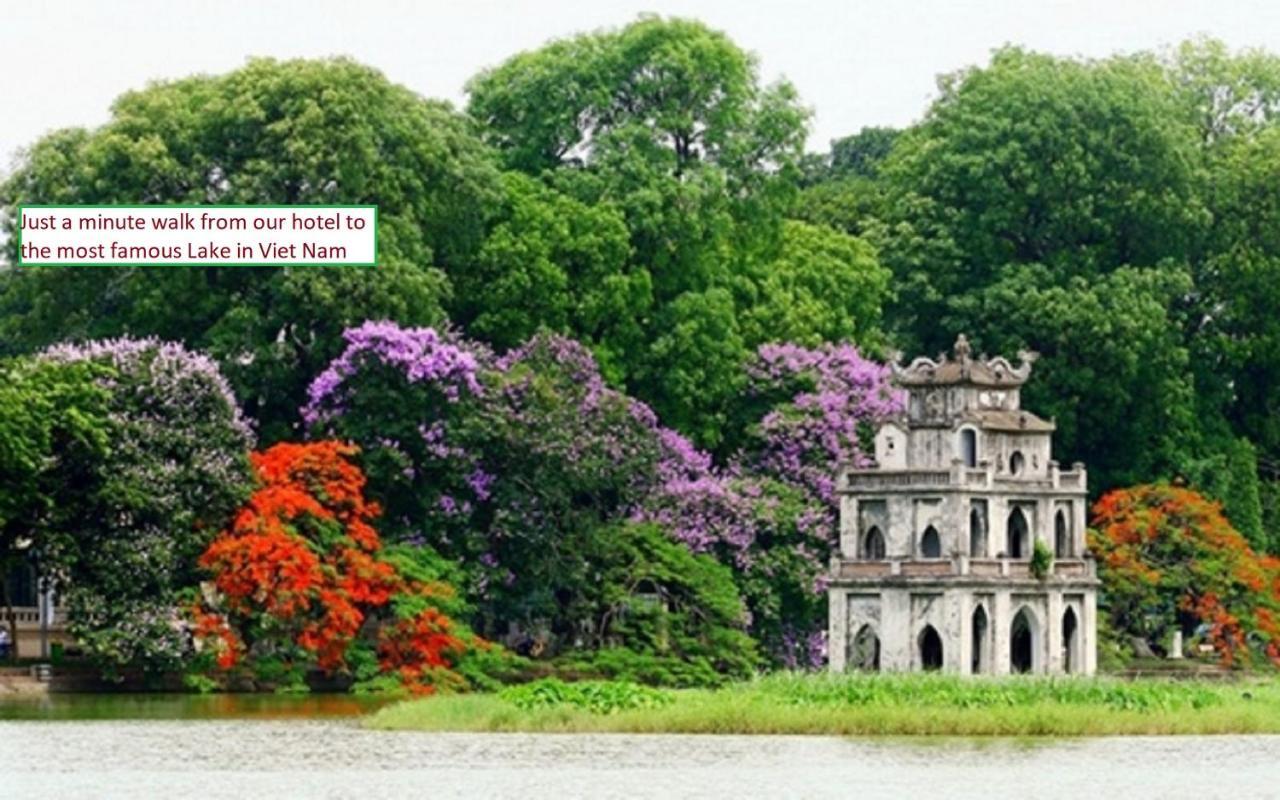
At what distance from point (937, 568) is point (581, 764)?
23.8 m

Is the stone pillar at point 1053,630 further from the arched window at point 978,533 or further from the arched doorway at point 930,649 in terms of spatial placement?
the arched doorway at point 930,649

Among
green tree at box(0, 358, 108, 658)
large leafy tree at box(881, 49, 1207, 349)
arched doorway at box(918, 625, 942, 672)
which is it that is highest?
large leafy tree at box(881, 49, 1207, 349)

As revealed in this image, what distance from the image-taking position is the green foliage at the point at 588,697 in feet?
239

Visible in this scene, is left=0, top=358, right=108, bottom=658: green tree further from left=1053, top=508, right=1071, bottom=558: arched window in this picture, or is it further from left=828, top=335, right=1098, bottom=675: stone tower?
left=1053, top=508, right=1071, bottom=558: arched window

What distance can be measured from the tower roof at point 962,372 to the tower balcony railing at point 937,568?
3.92 m

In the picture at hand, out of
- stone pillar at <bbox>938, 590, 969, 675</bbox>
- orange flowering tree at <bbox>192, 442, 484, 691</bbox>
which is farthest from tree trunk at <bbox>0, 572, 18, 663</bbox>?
stone pillar at <bbox>938, 590, 969, 675</bbox>

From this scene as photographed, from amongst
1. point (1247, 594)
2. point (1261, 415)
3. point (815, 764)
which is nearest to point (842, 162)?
point (1261, 415)

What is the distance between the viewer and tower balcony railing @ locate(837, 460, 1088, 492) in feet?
288

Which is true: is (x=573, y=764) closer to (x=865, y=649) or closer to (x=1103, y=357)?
(x=865, y=649)

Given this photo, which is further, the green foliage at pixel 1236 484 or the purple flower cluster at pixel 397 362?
the green foliage at pixel 1236 484

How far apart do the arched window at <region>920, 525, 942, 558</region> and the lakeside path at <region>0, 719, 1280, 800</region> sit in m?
16.0

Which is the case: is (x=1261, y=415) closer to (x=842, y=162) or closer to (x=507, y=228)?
(x=507, y=228)

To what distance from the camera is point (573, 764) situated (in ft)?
212

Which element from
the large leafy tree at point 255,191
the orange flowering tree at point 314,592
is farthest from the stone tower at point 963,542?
the large leafy tree at point 255,191
